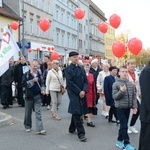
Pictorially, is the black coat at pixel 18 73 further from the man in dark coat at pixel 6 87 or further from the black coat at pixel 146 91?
the black coat at pixel 146 91

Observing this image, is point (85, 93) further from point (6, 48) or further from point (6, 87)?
point (6, 87)

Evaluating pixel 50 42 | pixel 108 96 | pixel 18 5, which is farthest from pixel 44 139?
pixel 50 42

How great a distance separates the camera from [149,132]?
14.8ft

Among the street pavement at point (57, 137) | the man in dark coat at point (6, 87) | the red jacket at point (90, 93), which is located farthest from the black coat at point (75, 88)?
the man in dark coat at point (6, 87)

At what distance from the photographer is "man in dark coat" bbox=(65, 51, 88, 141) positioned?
743 cm

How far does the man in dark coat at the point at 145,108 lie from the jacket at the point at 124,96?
2054mm

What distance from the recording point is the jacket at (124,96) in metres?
6.69

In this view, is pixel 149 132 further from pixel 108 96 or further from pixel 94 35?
pixel 94 35

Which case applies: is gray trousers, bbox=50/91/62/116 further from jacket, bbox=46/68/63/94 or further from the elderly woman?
jacket, bbox=46/68/63/94

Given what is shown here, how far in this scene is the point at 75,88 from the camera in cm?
743

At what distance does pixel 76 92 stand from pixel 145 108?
3.08 m

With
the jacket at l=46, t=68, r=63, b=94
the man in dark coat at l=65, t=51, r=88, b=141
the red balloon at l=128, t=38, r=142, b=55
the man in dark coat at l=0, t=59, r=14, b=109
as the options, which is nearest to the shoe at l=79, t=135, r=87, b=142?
the man in dark coat at l=65, t=51, r=88, b=141

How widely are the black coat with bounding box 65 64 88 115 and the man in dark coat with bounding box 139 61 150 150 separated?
2.92 metres

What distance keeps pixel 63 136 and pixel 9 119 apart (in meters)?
2.14
